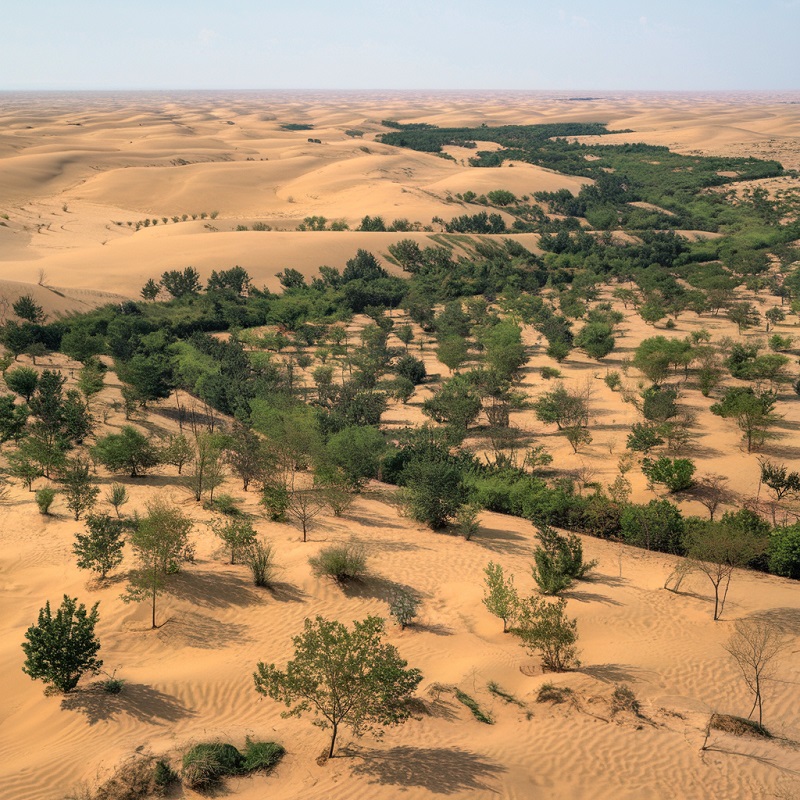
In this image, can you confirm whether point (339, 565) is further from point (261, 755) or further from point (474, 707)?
point (261, 755)

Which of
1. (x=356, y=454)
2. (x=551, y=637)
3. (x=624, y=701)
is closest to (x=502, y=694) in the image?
(x=551, y=637)

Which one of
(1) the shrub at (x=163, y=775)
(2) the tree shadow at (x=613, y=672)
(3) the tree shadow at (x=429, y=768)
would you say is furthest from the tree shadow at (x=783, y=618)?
(1) the shrub at (x=163, y=775)

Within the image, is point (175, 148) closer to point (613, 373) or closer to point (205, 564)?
point (613, 373)

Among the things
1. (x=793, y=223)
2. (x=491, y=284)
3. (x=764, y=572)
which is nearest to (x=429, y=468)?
(x=764, y=572)

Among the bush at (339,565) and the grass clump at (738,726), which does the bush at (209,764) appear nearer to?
the bush at (339,565)

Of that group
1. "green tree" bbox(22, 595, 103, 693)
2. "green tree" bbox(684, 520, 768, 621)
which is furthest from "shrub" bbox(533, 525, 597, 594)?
"green tree" bbox(22, 595, 103, 693)

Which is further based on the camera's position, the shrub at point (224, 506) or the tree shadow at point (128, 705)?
the shrub at point (224, 506)
